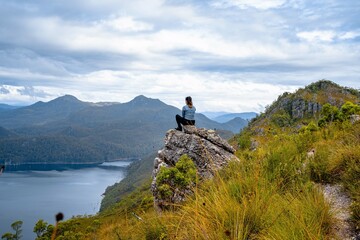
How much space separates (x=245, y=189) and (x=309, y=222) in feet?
4.64

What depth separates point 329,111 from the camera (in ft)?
98.1

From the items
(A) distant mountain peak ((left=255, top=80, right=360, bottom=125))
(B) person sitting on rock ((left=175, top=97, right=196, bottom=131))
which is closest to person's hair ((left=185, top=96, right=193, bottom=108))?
(B) person sitting on rock ((left=175, top=97, right=196, bottom=131))

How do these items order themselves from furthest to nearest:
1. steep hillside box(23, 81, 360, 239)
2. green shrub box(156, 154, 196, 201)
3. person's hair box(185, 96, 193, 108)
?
person's hair box(185, 96, 193, 108) → green shrub box(156, 154, 196, 201) → steep hillside box(23, 81, 360, 239)

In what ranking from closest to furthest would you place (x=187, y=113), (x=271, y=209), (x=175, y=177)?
(x=271, y=209), (x=175, y=177), (x=187, y=113)

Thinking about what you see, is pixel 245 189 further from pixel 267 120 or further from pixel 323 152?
pixel 267 120

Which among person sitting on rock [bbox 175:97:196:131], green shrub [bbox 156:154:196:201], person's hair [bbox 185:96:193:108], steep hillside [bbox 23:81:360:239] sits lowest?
green shrub [bbox 156:154:196:201]

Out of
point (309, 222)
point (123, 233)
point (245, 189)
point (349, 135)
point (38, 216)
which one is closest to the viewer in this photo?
point (309, 222)

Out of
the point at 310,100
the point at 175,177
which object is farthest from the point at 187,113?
the point at 310,100

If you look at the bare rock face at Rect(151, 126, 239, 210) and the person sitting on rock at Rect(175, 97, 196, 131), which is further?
the person sitting on rock at Rect(175, 97, 196, 131)

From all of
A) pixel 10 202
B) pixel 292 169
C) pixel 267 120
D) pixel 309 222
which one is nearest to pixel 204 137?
pixel 292 169

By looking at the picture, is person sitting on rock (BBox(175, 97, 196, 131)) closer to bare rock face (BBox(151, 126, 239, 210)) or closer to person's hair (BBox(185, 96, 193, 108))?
person's hair (BBox(185, 96, 193, 108))

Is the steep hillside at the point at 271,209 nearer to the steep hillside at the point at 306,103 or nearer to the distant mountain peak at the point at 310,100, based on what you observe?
the steep hillside at the point at 306,103

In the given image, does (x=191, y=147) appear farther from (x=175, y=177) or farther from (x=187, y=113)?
(x=175, y=177)

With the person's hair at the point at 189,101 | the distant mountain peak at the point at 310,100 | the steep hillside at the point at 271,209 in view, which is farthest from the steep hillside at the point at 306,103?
the steep hillside at the point at 271,209
